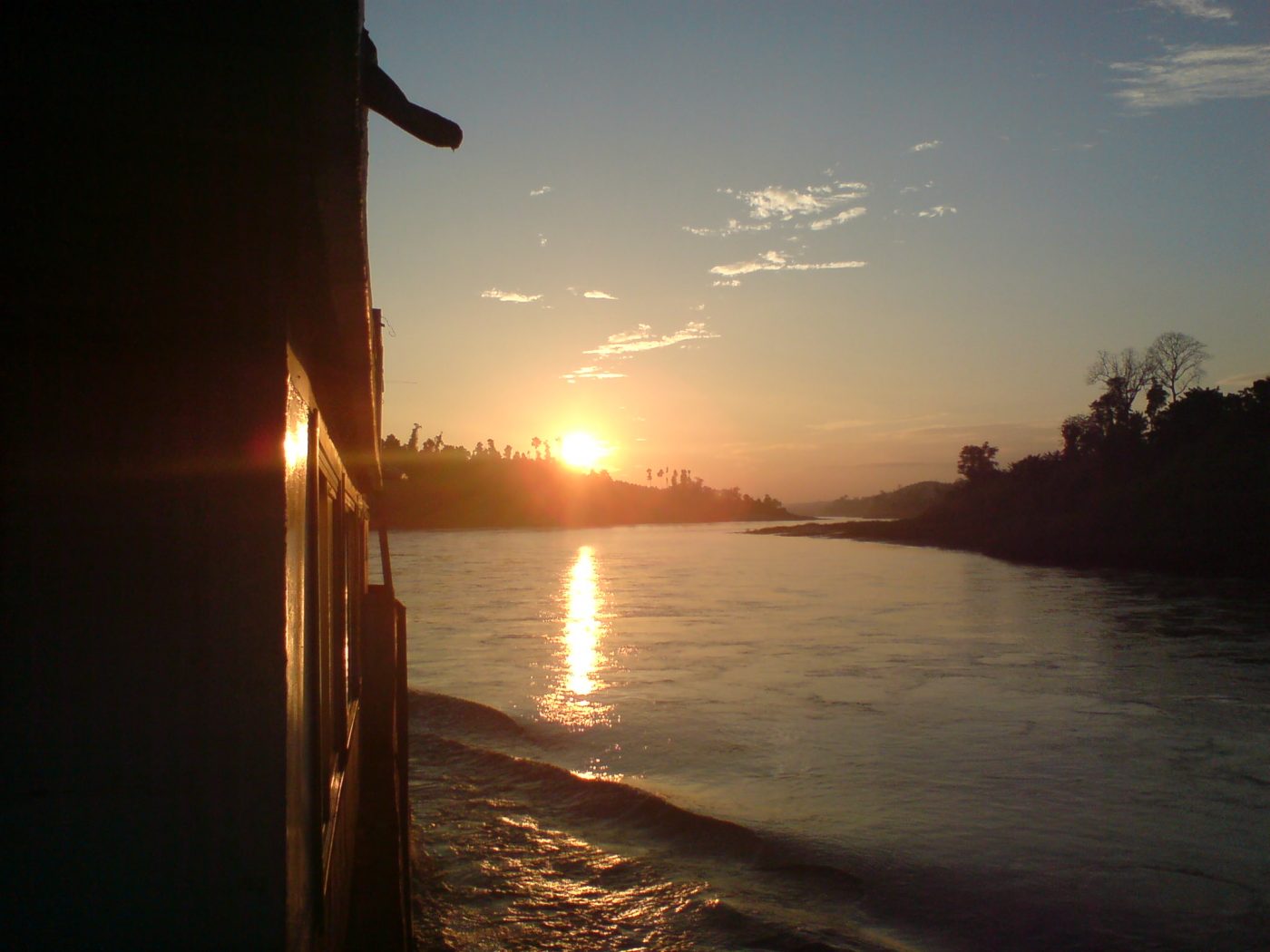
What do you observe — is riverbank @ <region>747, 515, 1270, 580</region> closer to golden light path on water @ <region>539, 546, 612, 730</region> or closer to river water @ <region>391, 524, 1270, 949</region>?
river water @ <region>391, 524, 1270, 949</region>

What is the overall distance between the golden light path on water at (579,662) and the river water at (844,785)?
128 millimetres

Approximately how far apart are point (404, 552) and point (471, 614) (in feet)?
134

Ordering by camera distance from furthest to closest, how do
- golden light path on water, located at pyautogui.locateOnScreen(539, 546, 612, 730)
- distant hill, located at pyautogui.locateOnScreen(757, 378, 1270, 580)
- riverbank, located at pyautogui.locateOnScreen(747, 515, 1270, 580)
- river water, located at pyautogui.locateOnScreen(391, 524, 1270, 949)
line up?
distant hill, located at pyautogui.locateOnScreen(757, 378, 1270, 580) → riverbank, located at pyautogui.locateOnScreen(747, 515, 1270, 580) → golden light path on water, located at pyautogui.locateOnScreen(539, 546, 612, 730) → river water, located at pyautogui.locateOnScreen(391, 524, 1270, 949)

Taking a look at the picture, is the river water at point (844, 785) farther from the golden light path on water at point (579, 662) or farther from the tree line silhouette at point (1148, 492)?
the tree line silhouette at point (1148, 492)

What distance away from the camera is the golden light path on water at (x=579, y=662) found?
55.2ft

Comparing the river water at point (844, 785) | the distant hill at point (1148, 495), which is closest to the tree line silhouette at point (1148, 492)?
the distant hill at point (1148, 495)

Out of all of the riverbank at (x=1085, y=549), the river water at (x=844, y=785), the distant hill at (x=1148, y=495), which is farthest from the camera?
the distant hill at (x=1148, y=495)

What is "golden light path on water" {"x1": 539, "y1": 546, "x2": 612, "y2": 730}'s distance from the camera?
16.8 m

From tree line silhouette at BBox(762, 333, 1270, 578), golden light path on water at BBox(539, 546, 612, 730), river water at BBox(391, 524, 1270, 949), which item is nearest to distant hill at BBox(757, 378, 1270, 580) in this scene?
tree line silhouette at BBox(762, 333, 1270, 578)

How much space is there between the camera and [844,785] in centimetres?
1247

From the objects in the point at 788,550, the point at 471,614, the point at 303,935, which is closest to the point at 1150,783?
the point at 303,935

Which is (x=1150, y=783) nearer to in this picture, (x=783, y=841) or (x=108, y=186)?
(x=783, y=841)

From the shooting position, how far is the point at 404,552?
7138cm

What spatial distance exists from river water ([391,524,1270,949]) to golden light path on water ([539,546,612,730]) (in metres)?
0.13
